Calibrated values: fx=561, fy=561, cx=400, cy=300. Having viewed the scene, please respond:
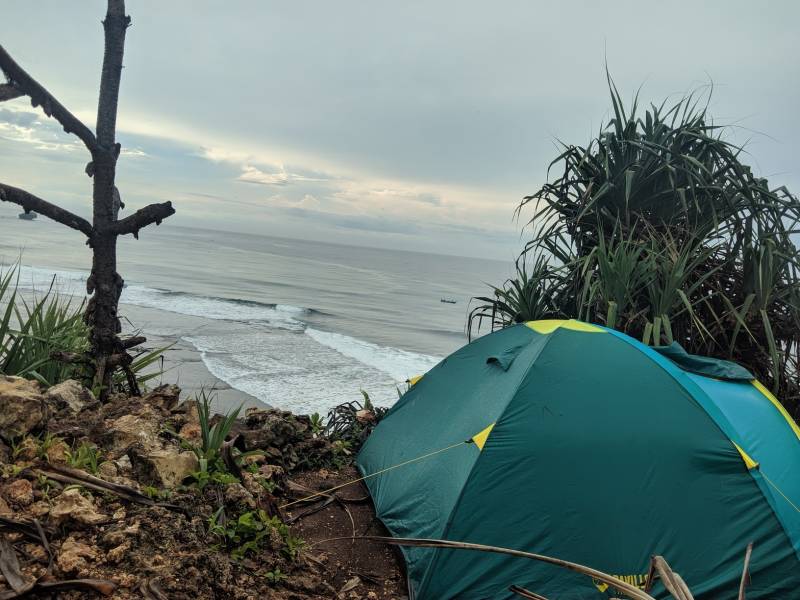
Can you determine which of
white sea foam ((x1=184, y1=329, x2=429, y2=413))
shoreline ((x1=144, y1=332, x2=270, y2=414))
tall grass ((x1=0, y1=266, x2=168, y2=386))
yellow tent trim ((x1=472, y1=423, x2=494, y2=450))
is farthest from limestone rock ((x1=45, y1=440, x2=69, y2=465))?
white sea foam ((x1=184, y1=329, x2=429, y2=413))

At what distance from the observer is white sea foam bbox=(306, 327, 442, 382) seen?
13656 millimetres

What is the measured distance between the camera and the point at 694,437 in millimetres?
3338

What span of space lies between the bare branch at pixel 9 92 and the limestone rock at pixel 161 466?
2.52 meters

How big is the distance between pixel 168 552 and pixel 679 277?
14.4 feet

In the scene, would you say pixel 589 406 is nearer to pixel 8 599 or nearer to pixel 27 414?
pixel 8 599

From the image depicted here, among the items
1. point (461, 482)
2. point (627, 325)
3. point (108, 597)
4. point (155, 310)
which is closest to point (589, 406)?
point (461, 482)

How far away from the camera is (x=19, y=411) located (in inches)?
122

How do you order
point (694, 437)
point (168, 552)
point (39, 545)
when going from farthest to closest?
point (694, 437) < point (168, 552) < point (39, 545)

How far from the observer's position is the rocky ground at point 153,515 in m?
2.33

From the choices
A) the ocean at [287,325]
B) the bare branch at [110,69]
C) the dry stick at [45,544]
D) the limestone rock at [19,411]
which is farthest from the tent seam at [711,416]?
the ocean at [287,325]

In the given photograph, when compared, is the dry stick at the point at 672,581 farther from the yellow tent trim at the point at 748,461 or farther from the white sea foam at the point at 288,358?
the white sea foam at the point at 288,358

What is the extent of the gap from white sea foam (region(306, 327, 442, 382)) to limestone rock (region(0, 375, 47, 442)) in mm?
9570

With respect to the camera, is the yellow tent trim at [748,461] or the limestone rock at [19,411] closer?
the limestone rock at [19,411]

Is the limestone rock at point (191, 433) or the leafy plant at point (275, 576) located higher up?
the limestone rock at point (191, 433)
